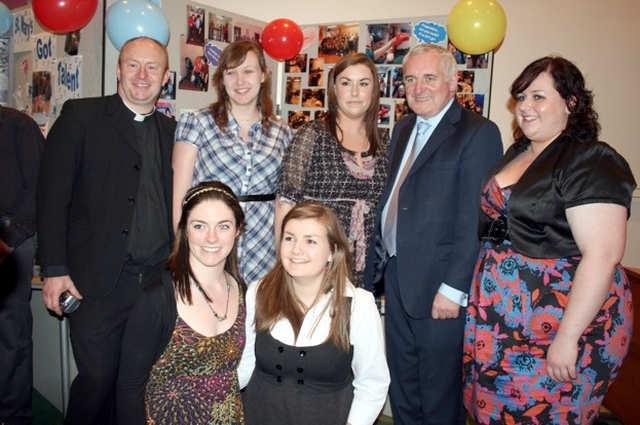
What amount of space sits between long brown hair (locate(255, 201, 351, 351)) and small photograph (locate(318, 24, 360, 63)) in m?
2.53

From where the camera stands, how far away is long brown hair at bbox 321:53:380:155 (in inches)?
87.9

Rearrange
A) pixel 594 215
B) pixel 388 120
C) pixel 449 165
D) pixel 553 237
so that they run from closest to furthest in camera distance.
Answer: pixel 594 215 → pixel 553 237 → pixel 449 165 → pixel 388 120

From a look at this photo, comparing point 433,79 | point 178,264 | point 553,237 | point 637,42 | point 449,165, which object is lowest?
point 178,264

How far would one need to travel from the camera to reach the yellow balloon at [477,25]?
3.38m

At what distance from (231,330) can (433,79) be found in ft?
4.32

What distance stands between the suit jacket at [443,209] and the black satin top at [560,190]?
24cm

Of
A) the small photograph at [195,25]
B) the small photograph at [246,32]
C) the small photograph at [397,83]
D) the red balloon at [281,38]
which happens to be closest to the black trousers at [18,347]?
the small photograph at [195,25]

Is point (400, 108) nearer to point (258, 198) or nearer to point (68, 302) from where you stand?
point (258, 198)

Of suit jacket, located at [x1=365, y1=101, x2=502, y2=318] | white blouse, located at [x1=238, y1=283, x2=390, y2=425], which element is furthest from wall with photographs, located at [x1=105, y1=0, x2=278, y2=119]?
white blouse, located at [x1=238, y1=283, x2=390, y2=425]

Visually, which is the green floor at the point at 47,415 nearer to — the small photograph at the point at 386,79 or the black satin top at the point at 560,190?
the black satin top at the point at 560,190

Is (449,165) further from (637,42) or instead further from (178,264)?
(637,42)

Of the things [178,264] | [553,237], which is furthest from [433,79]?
[178,264]

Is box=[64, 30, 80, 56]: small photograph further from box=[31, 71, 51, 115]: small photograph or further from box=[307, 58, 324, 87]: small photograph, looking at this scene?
box=[307, 58, 324, 87]: small photograph

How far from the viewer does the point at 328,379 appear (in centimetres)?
181
